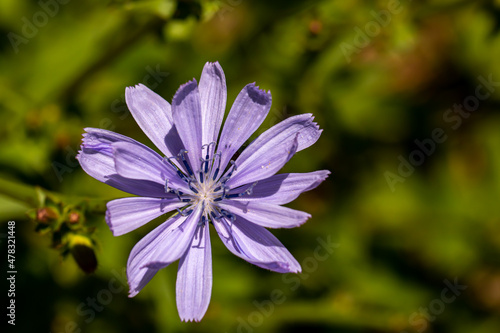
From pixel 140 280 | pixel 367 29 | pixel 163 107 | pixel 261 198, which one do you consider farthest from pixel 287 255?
pixel 367 29

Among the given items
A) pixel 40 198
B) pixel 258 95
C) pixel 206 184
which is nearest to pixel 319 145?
pixel 206 184

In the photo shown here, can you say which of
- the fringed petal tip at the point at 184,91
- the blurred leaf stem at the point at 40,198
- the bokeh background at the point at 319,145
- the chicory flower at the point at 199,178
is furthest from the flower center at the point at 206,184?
the bokeh background at the point at 319,145

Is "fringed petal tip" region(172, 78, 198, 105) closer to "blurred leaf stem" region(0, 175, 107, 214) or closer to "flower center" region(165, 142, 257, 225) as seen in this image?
"flower center" region(165, 142, 257, 225)

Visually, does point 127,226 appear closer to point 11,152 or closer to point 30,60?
point 11,152

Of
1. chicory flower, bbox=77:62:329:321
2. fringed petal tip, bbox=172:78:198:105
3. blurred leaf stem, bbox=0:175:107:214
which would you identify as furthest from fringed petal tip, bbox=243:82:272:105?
blurred leaf stem, bbox=0:175:107:214

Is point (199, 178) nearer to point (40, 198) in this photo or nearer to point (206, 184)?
point (206, 184)

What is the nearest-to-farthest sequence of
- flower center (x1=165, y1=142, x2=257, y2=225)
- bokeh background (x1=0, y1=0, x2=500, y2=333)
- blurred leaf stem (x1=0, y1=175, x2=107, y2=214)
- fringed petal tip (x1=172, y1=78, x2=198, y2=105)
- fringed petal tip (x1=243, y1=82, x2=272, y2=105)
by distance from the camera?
1. fringed petal tip (x1=172, y1=78, x2=198, y2=105)
2. fringed petal tip (x1=243, y1=82, x2=272, y2=105)
3. flower center (x1=165, y1=142, x2=257, y2=225)
4. blurred leaf stem (x1=0, y1=175, x2=107, y2=214)
5. bokeh background (x1=0, y1=0, x2=500, y2=333)

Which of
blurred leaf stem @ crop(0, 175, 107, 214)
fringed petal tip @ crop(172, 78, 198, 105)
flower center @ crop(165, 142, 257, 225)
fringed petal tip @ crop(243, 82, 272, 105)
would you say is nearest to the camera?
fringed petal tip @ crop(172, 78, 198, 105)

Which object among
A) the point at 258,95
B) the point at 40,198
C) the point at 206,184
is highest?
the point at 40,198
